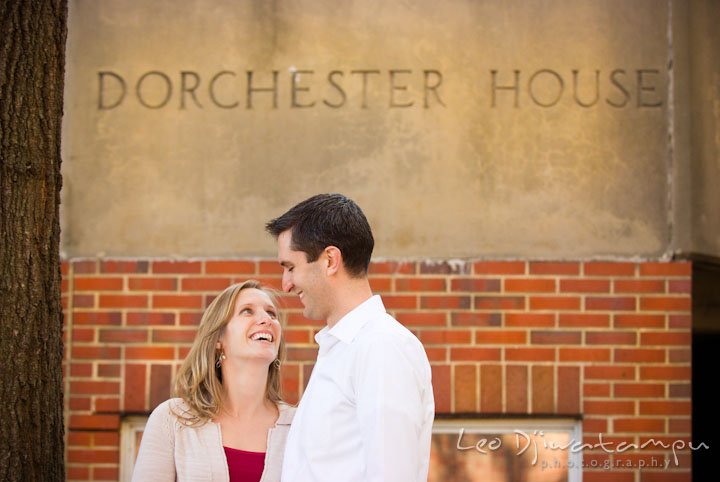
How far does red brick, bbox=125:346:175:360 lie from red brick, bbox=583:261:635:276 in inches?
81.3

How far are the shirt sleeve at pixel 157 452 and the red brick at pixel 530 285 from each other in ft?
6.01

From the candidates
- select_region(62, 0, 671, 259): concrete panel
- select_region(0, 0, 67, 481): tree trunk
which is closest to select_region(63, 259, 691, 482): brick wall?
select_region(62, 0, 671, 259): concrete panel

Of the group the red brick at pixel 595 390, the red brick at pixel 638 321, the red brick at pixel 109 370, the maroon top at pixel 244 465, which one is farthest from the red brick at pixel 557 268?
the red brick at pixel 109 370

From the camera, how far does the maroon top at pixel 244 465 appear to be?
10.0 feet

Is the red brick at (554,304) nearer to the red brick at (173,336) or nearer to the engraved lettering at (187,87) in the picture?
the red brick at (173,336)

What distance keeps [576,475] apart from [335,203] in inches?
91.2

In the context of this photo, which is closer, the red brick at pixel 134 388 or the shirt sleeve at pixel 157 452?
the shirt sleeve at pixel 157 452

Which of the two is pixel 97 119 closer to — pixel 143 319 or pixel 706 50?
pixel 143 319

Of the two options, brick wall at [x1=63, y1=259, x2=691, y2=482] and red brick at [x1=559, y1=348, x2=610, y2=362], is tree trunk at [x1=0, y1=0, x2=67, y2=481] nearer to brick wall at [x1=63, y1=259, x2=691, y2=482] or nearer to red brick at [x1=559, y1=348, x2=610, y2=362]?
brick wall at [x1=63, y1=259, x2=691, y2=482]

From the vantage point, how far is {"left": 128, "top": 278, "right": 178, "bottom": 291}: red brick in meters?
4.22

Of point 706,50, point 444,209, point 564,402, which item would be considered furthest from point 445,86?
point 564,402

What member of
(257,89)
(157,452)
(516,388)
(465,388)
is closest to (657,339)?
(516,388)

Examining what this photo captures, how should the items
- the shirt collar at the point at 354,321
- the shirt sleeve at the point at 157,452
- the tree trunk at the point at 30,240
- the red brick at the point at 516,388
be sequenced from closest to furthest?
the shirt collar at the point at 354,321
the tree trunk at the point at 30,240
the shirt sleeve at the point at 157,452
the red brick at the point at 516,388

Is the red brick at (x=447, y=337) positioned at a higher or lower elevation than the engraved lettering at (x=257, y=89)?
lower
